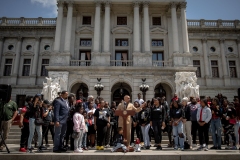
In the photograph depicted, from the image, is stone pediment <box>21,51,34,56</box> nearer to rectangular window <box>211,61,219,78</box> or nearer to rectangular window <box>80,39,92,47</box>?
rectangular window <box>80,39,92,47</box>

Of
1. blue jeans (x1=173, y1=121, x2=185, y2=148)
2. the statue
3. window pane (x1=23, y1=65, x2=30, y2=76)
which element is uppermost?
window pane (x1=23, y1=65, x2=30, y2=76)

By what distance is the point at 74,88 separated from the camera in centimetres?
2316

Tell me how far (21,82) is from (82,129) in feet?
78.6

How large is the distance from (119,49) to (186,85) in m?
9.15

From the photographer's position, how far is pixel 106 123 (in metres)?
8.77

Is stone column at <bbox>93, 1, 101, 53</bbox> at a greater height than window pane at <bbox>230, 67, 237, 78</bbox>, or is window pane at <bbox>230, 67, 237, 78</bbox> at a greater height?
stone column at <bbox>93, 1, 101, 53</bbox>

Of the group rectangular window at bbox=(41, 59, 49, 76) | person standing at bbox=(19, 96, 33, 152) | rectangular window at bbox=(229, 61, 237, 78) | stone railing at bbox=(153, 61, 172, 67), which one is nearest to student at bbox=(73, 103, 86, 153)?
person standing at bbox=(19, 96, 33, 152)

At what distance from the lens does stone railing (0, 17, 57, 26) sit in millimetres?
29792

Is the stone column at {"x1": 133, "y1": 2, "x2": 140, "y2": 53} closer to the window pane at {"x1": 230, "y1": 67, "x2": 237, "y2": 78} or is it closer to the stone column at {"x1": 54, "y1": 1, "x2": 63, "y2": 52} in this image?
the stone column at {"x1": 54, "y1": 1, "x2": 63, "y2": 52}

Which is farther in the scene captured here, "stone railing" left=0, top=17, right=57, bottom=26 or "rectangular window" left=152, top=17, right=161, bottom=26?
"stone railing" left=0, top=17, right=57, bottom=26

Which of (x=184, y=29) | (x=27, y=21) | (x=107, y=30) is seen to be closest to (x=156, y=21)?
(x=184, y=29)

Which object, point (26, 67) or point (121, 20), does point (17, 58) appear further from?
point (121, 20)

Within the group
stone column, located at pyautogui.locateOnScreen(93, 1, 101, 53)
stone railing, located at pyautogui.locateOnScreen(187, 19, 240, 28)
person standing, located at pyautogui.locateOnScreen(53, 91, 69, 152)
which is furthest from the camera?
stone railing, located at pyautogui.locateOnScreen(187, 19, 240, 28)

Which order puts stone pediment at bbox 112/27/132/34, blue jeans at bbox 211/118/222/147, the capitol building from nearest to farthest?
blue jeans at bbox 211/118/222/147 → the capitol building → stone pediment at bbox 112/27/132/34
